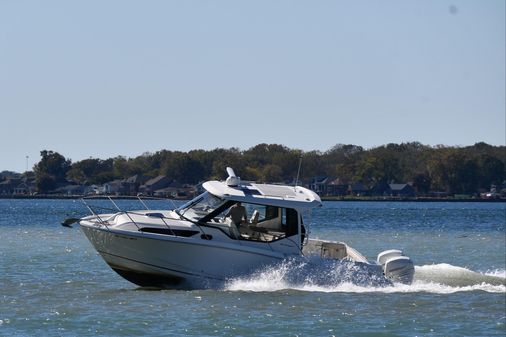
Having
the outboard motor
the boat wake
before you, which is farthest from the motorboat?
the boat wake

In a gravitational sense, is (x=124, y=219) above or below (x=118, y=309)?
above

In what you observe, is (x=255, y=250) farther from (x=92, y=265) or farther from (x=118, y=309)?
(x=92, y=265)

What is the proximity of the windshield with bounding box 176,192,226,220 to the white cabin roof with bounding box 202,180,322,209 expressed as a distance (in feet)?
0.55

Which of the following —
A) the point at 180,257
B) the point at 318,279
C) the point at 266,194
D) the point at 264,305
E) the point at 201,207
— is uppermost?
the point at 266,194

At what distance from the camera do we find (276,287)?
25.6 meters

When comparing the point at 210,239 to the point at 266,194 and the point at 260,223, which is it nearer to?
the point at 260,223

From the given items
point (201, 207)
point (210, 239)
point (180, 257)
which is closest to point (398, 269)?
point (210, 239)

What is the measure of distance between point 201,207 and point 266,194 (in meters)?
1.53

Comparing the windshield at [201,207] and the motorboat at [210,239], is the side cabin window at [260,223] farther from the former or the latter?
the windshield at [201,207]

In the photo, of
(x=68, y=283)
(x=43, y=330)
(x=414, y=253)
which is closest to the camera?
(x=43, y=330)

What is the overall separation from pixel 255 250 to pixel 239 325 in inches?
161

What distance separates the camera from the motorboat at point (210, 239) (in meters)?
25.5

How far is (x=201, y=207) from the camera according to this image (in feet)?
86.9

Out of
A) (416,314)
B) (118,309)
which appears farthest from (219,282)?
(416,314)
